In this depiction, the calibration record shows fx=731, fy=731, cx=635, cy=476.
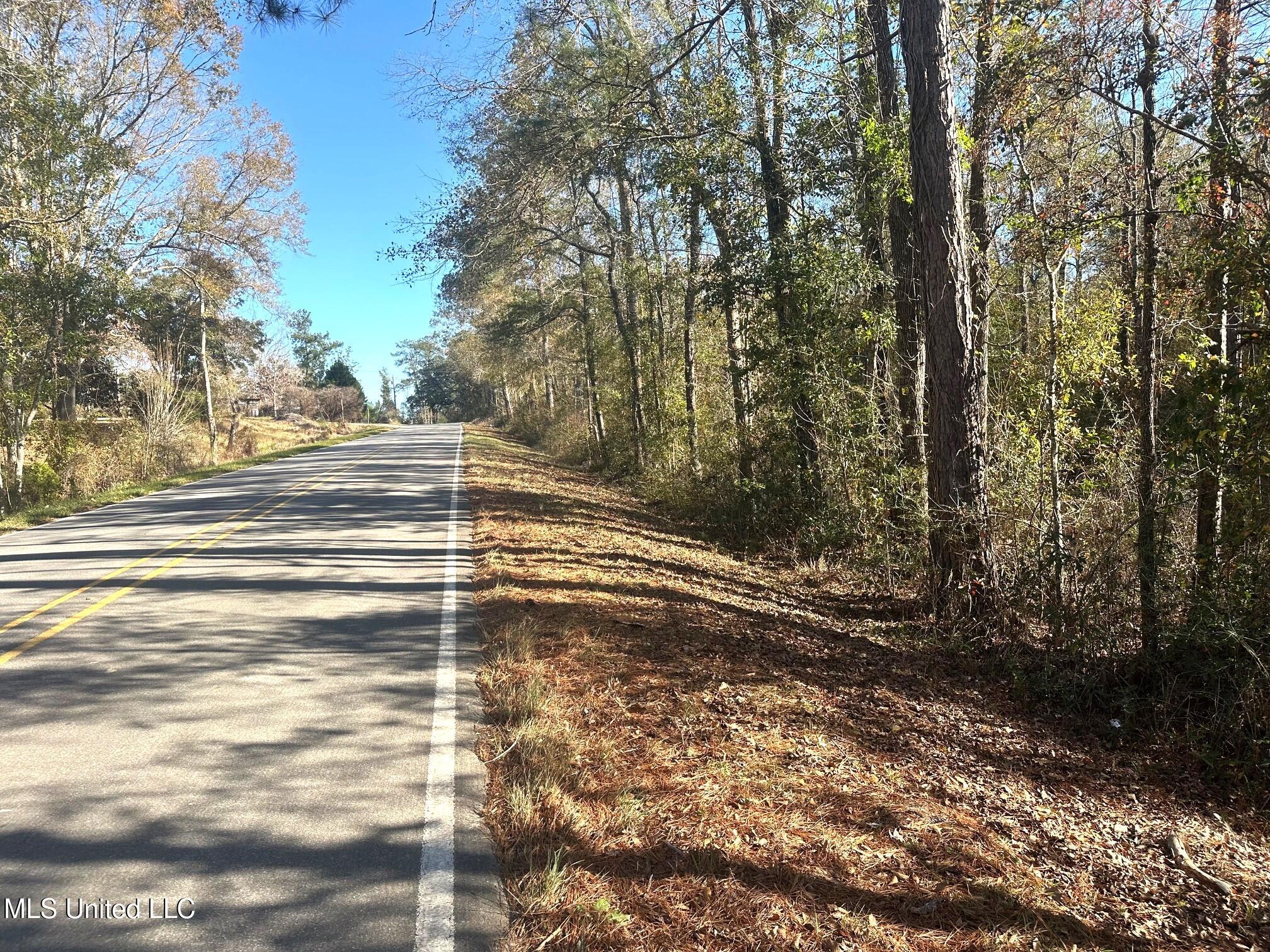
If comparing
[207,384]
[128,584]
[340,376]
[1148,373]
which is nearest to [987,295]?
[1148,373]

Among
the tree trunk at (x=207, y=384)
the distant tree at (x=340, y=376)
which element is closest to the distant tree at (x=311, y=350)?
the distant tree at (x=340, y=376)

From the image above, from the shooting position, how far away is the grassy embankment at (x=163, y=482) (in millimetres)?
14594

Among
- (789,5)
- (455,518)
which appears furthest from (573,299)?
(789,5)

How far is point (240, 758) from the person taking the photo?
422 centimetres

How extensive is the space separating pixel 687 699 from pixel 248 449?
37250mm

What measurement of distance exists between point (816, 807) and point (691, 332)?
14337mm

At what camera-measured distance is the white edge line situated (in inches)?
115

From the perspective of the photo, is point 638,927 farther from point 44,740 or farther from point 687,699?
point 44,740

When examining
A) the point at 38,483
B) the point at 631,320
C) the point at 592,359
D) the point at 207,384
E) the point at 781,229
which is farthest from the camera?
the point at 207,384

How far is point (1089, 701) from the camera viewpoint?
540 cm

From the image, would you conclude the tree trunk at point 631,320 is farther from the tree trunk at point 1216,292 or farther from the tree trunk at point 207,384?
the tree trunk at point 207,384

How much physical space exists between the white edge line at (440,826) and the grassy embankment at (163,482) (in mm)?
12312

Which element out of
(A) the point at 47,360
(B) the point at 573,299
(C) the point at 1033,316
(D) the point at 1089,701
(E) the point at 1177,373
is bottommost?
(D) the point at 1089,701

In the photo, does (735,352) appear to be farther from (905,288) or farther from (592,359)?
(592,359)
